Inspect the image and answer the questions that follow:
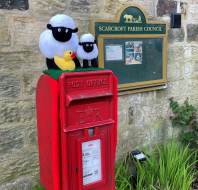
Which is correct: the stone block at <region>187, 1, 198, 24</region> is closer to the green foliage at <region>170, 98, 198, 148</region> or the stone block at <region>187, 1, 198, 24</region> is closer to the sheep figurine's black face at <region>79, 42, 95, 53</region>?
the green foliage at <region>170, 98, 198, 148</region>

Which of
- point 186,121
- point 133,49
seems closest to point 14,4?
point 133,49

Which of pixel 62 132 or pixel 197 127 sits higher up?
pixel 62 132

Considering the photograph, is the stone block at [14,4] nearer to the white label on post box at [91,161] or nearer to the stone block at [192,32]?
the white label on post box at [91,161]

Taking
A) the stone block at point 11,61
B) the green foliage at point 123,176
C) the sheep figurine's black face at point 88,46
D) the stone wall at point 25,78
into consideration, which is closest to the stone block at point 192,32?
the stone wall at point 25,78

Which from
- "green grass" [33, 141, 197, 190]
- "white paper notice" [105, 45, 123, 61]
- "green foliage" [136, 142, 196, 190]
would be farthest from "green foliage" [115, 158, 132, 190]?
"white paper notice" [105, 45, 123, 61]

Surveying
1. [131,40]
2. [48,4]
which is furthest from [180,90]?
[48,4]

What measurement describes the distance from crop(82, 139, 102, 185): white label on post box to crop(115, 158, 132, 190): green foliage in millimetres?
834

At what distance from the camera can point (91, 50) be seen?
2.31 metres

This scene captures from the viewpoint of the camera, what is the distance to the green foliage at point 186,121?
388 centimetres

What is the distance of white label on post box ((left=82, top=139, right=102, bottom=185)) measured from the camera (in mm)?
2180

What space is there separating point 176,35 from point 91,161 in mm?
2095

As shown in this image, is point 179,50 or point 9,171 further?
point 179,50

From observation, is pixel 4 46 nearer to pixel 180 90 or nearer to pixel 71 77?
pixel 71 77

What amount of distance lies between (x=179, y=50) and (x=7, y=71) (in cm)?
204
